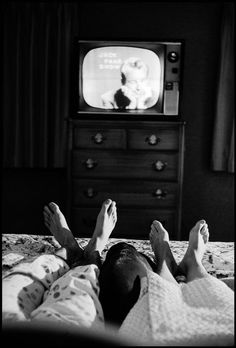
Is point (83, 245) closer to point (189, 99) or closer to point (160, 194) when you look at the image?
point (160, 194)

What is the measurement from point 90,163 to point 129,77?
2.11 feet

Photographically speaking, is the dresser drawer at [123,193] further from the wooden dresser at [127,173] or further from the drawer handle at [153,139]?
the drawer handle at [153,139]

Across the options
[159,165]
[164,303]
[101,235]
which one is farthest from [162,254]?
[159,165]

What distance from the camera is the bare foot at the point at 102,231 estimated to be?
1474 mm

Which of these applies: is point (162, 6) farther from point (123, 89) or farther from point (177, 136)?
point (177, 136)

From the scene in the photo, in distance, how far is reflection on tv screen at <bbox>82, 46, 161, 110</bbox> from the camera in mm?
3068

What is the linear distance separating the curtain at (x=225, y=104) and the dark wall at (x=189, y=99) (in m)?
0.09

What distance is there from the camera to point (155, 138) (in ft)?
10.0

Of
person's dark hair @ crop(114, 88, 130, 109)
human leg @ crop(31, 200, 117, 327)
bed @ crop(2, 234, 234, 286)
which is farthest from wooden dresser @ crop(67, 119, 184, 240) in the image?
human leg @ crop(31, 200, 117, 327)

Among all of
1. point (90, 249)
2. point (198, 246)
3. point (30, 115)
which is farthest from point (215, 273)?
point (30, 115)

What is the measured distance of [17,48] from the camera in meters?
3.55

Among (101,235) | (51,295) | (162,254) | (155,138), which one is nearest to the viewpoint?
(51,295)

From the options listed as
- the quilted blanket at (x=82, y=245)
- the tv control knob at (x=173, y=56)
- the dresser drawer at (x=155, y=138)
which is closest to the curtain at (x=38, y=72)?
the dresser drawer at (x=155, y=138)

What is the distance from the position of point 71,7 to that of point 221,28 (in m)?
1.18
